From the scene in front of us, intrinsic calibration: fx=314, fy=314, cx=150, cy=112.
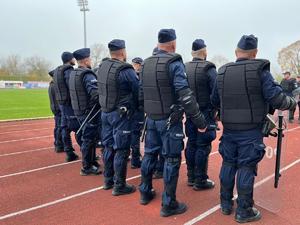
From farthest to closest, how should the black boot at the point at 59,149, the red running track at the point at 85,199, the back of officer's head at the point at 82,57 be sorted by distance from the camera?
the black boot at the point at 59,149 < the back of officer's head at the point at 82,57 < the red running track at the point at 85,199

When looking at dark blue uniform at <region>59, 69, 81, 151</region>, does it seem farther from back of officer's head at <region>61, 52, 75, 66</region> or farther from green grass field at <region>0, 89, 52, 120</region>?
green grass field at <region>0, 89, 52, 120</region>

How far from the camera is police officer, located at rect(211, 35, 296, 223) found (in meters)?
3.73

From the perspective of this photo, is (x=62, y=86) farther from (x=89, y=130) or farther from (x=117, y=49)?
(x=117, y=49)

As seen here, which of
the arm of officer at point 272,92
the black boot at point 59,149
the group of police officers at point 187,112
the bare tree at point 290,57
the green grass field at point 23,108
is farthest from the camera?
the bare tree at point 290,57

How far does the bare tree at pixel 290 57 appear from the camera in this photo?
150 ft

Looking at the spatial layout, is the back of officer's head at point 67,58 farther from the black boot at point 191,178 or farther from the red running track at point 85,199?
the black boot at point 191,178

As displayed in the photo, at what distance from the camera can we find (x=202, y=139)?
4.91 metres

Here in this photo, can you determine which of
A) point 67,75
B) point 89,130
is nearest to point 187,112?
point 89,130

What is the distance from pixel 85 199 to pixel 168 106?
6.47 feet

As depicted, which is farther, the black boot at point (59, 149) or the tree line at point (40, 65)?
the tree line at point (40, 65)

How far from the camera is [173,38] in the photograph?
4.29m

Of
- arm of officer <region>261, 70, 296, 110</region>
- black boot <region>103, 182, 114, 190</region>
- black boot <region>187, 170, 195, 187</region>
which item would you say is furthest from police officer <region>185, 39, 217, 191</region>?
black boot <region>103, 182, 114, 190</region>

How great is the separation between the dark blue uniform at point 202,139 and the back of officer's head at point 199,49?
0.31 metres

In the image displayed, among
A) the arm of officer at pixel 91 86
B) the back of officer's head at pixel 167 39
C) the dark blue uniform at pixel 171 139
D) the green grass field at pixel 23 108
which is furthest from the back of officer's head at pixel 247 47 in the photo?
the green grass field at pixel 23 108
